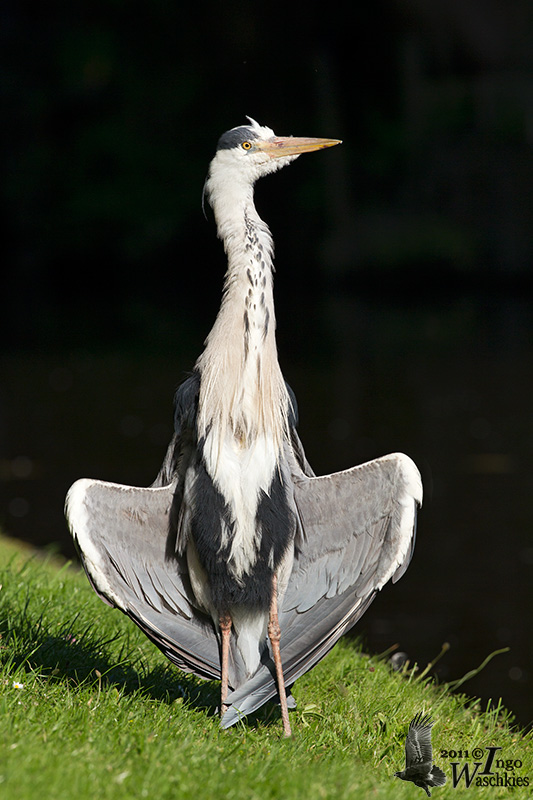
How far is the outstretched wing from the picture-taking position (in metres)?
3.63

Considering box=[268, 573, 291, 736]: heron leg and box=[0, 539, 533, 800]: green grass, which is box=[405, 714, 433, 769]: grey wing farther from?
box=[268, 573, 291, 736]: heron leg

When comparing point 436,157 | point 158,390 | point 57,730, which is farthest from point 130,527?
point 436,157

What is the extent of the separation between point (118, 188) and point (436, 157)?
10748 mm

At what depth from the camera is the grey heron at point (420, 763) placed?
358cm

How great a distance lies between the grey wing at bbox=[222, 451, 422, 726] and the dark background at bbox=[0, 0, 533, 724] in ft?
39.2

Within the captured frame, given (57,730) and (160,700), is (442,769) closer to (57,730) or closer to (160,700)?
(160,700)

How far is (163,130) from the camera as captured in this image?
3466cm

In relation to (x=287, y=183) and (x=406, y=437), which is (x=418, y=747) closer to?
(x=406, y=437)

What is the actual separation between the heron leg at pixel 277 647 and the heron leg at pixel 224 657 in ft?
0.61

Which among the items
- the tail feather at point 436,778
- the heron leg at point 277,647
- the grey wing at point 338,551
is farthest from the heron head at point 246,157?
the tail feather at point 436,778

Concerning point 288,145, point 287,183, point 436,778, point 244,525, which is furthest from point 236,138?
point 287,183

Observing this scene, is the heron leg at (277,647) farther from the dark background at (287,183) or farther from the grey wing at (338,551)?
the dark background at (287,183)

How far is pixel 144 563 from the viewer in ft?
14.0

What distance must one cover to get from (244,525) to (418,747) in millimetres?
1119
